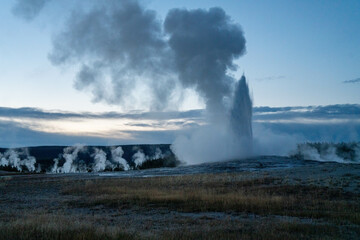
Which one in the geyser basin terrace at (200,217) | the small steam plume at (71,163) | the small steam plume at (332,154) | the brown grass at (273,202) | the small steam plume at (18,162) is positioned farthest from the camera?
the small steam plume at (71,163)

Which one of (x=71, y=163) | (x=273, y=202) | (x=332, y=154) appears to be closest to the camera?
(x=273, y=202)

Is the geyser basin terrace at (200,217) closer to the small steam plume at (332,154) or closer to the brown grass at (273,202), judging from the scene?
the brown grass at (273,202)

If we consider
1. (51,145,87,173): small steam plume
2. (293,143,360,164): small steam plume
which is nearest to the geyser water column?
(293,143,360,164): small steam plume

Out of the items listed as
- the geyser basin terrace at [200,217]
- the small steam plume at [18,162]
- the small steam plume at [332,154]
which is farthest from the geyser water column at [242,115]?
the small steam plume at [18,162]

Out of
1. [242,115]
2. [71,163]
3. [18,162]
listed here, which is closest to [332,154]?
[242,115]

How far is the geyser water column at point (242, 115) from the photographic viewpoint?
51.9 m

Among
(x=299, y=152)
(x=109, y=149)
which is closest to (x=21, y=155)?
(x=109, y=149)

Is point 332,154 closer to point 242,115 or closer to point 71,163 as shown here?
point 242,115

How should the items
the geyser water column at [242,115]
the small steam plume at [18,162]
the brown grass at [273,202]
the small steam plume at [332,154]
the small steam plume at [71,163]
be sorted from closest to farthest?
the brown grass at [273,202], the geyser water column at [242,115], the small steam plume at [332,154], the small steam plume at [18,162], the small steam plume at [71,163]

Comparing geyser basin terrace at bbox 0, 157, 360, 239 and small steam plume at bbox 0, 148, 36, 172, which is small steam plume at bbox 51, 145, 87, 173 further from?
geyser basin terrace at bbox 0, 157, 360, 239

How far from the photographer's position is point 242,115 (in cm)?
5284

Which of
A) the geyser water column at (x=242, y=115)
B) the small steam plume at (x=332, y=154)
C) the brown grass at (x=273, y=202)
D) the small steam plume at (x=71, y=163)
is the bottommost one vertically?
the small steam plume at (x=71, y=163)

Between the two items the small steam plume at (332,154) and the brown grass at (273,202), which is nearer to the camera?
the brown grass at (273,202)

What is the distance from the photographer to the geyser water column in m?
51.9
